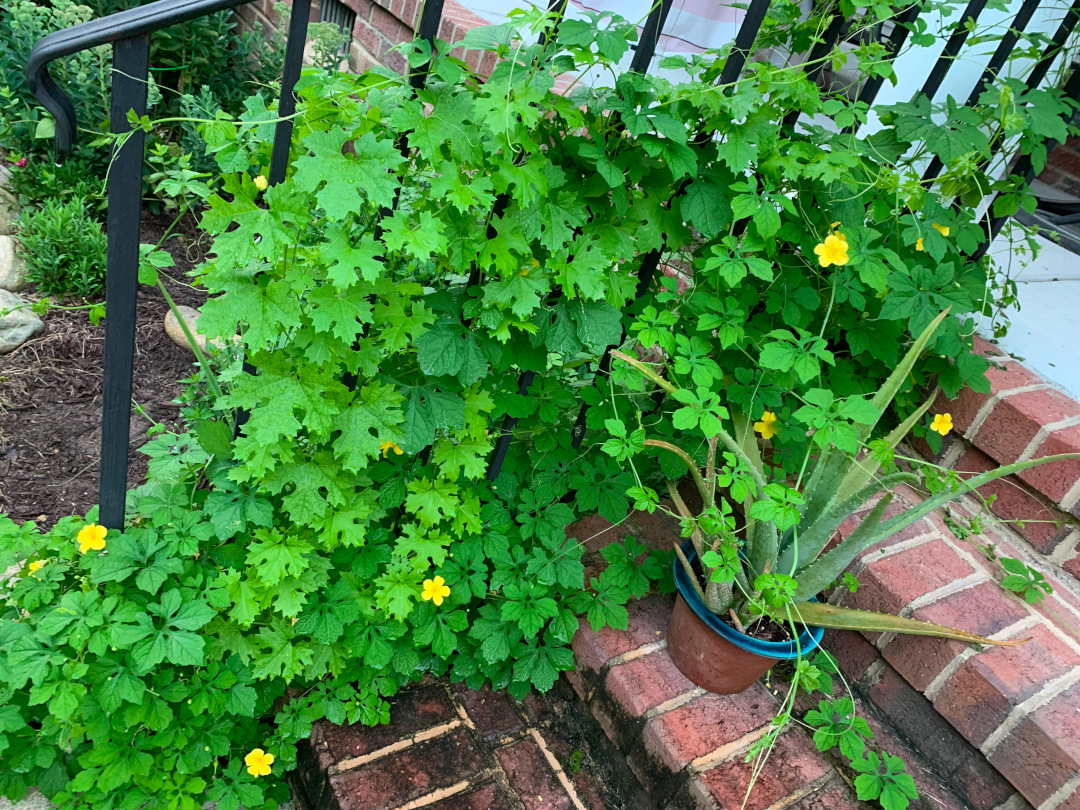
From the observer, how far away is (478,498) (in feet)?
5.06

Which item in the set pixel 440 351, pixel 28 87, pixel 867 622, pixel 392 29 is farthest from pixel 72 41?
pixel 28 87

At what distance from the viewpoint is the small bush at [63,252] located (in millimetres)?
2814

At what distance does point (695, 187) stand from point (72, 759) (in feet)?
5.31

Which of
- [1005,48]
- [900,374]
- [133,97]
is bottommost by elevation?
[900,374]

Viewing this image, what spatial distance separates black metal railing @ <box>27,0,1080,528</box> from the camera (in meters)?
1.00

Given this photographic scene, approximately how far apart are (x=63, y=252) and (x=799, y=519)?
119 inches

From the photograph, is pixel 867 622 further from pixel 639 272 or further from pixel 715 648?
pixel 639 272

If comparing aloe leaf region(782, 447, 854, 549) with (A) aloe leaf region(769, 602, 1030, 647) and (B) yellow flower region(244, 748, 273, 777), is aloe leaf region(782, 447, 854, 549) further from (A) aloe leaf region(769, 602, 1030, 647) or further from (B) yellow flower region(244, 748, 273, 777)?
(B) yellow flower region(244, 748, 273, 777)

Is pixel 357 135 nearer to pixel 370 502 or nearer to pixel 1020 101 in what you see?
pixel 370 502

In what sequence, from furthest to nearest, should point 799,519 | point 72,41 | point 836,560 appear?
point 836,560 < point 799,519 < point 72,41

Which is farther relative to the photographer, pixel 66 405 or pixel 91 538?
pixel 66 405

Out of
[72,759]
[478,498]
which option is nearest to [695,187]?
[478,498]

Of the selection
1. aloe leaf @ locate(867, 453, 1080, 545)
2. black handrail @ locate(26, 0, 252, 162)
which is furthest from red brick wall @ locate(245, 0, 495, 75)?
aloe leaf @ locate(867, 453, 1080, 545)

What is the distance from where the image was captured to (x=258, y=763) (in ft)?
4.56
